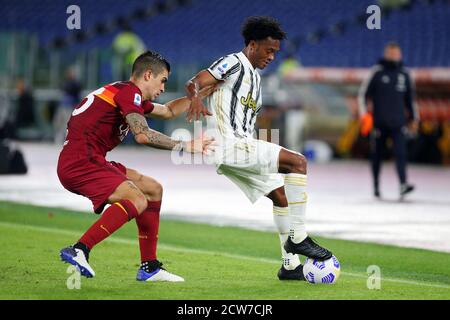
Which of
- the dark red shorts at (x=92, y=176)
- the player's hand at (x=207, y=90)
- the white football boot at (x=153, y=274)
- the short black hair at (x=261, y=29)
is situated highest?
the short black hair at (x=261, y=29)

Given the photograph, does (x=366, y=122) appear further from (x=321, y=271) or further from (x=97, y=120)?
(x=97, y=120)

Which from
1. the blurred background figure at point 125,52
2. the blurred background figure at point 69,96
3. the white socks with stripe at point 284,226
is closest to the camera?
the white socks with stripe at point 284,226

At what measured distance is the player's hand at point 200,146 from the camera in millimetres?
7340

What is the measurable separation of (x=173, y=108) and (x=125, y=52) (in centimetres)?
2094

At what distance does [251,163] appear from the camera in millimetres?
7996

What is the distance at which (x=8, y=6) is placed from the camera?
3328 centimetres

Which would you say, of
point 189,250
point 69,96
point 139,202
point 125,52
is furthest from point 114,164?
point 125,52

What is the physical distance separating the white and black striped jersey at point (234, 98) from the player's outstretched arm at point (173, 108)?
109mm

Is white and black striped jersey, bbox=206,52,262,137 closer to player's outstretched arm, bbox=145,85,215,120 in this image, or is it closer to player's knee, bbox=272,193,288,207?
player's outstretched arm, bbox=145,85,215,120

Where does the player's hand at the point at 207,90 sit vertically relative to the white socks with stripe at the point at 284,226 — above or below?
above

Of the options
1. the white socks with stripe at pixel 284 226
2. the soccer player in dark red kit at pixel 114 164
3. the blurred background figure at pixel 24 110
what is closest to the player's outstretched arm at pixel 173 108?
the soccer player in dark red kit at pixel 114 164

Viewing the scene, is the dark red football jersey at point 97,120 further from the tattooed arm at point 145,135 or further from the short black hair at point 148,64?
the tattooed arm at point 145,135
